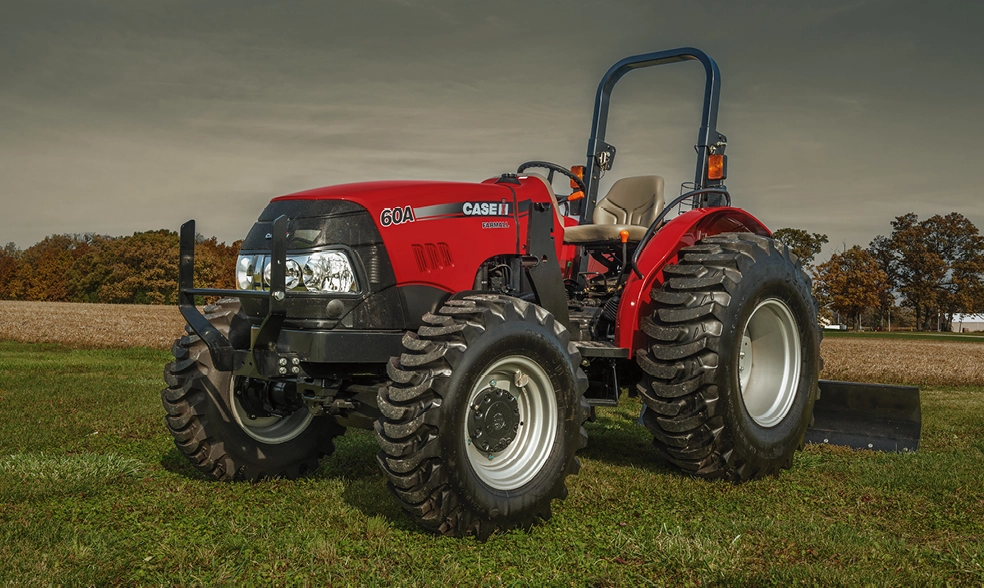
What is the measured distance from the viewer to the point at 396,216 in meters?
4.47

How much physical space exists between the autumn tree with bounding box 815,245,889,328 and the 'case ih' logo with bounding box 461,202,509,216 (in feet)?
215

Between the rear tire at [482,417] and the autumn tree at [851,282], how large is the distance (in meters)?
66.0

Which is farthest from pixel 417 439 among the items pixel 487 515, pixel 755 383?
pixel 755 383

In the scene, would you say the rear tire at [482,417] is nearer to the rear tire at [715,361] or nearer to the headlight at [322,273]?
the headlight at [322,273]

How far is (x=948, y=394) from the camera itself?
1253cm

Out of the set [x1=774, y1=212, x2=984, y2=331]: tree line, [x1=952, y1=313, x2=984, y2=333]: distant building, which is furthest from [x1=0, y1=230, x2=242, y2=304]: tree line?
[x1=952, y1=313, x2=984, y2=333]: distant building

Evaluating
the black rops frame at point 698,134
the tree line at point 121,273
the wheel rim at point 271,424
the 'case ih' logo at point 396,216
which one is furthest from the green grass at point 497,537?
the tree line at point 121,273

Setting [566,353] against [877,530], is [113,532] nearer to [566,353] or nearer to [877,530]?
[566,353]

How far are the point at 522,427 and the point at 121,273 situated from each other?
206 feet

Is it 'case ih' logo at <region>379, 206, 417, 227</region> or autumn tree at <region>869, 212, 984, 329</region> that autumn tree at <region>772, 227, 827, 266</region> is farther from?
'case ih' logo at <region>379, 206, 417, 227</region>

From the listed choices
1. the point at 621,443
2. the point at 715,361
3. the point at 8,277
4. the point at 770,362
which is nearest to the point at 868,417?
the point at 770,362

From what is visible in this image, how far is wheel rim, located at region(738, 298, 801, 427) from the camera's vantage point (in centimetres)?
609

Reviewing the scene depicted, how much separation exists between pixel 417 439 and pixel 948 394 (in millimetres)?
11257

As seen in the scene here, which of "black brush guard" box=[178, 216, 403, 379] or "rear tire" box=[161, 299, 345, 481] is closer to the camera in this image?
"black brush guard" box=[178, 216, 403, 379]
